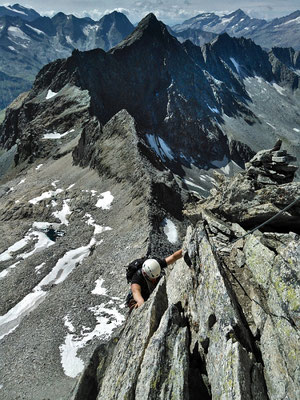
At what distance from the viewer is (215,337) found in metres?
12.7

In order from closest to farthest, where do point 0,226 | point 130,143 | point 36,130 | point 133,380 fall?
point 133,380, point 0,226, point 130,143, point 36,130

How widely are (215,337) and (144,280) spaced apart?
563 centimetres

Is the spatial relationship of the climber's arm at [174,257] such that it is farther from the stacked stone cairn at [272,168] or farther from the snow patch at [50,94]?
the snow patch at [50,94]

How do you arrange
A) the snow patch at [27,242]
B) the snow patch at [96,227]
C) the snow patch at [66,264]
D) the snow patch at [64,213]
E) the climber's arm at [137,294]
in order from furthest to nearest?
the snow patch at [64,213] → the snow patch at [96,227] → the snow patch at [27,242] → the snow patch at [66,264] → the climber's arm at [137,294]

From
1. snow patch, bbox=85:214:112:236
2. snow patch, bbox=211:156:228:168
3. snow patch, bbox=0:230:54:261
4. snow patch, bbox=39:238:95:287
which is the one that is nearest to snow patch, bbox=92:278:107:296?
snow patch, bbox=39:238:95:287

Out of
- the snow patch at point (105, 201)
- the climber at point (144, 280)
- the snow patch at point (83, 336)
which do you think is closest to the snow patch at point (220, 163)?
the snow patch at point (105, 201)

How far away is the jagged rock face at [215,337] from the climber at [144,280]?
920 mm

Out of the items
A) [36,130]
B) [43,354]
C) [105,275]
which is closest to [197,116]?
[36,130]

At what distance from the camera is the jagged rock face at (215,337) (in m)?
11.1

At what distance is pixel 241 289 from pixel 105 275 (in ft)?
81.4

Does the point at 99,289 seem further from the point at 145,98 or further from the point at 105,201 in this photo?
the point at 145,98

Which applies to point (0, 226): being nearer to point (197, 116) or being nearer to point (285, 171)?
point (285, 171)

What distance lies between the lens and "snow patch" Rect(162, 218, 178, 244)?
43.8m

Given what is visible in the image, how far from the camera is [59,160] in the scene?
91.9m
